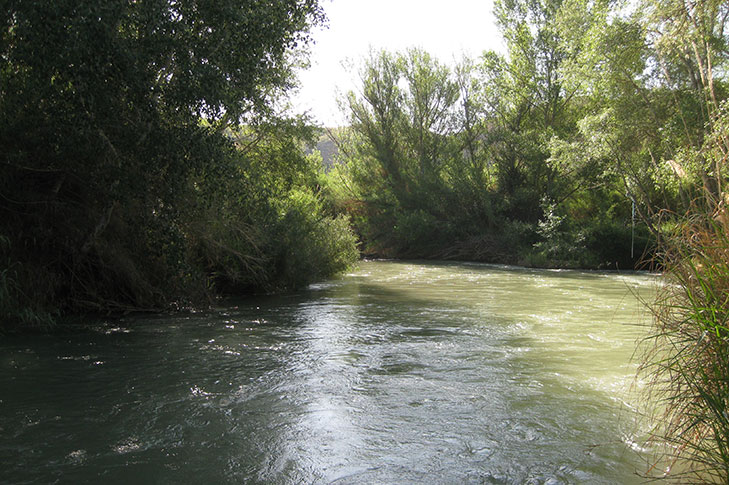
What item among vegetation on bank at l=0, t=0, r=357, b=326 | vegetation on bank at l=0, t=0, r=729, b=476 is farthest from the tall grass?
vegetation on bank at l=0, t=0, r=357, b=326

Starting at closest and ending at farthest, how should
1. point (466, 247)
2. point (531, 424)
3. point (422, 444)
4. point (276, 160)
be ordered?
point (422, 444)
point (531, 424)
point (276, 160)
point (466, 247)

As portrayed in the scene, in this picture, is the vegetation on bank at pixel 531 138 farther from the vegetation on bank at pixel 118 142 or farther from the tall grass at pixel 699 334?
the tall grass at pixel 699 334

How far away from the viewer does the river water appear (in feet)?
14.6

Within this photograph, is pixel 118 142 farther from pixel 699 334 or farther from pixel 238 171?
pixel 699 334

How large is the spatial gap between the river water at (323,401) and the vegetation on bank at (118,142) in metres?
1.14

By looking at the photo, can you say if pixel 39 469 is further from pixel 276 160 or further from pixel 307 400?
pixel 276 160

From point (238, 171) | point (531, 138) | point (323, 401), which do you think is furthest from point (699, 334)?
point (531, 138)

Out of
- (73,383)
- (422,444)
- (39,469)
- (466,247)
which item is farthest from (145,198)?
(466,247)

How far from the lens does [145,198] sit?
31.7 feet

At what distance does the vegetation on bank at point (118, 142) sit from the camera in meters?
8.15

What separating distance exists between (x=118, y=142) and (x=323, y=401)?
5555 mm

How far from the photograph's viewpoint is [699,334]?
3607 mm

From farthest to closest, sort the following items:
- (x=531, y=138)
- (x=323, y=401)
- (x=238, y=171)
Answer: (x=531, y=138), (x=238, y=171), (x=323, y=401)

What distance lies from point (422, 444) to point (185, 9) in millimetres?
7279
